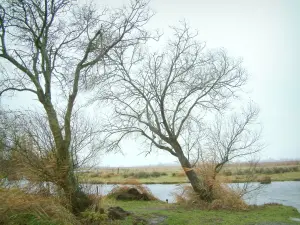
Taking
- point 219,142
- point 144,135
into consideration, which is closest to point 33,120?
point 144,135

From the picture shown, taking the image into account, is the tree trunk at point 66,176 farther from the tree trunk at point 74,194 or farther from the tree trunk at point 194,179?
the tree trunk at point 194,179

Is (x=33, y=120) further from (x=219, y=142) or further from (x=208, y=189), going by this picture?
(x=219, y=142)

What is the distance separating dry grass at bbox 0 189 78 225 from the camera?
24.8ft

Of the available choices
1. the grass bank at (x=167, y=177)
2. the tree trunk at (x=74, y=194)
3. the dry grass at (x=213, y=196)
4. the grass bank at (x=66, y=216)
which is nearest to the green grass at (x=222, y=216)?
the grass bank at (x=66, y=216)

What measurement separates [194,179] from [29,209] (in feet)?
33.4

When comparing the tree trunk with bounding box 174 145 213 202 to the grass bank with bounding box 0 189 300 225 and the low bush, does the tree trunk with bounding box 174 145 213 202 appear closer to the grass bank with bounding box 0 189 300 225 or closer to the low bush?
the grass bank with bounding box 0 189 300 225

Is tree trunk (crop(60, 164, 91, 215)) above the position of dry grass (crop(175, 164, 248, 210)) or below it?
above

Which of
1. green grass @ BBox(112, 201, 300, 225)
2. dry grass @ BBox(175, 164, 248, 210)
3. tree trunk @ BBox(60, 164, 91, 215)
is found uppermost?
tree trunk @ BBox(60, 164, 91, 215)

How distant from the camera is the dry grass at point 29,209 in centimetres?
755

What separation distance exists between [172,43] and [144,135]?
5.78 m

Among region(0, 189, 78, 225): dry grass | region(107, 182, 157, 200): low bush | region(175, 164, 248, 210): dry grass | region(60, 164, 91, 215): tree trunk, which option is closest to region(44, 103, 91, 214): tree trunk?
region(60, 164, 91, 215): tree trunk

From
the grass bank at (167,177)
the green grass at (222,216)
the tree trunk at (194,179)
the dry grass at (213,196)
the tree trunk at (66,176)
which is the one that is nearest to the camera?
the tree trunk at (66,176)

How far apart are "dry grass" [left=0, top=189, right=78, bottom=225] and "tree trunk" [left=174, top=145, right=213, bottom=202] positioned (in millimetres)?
9043

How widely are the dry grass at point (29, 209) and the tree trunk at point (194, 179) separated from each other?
29.7ft
